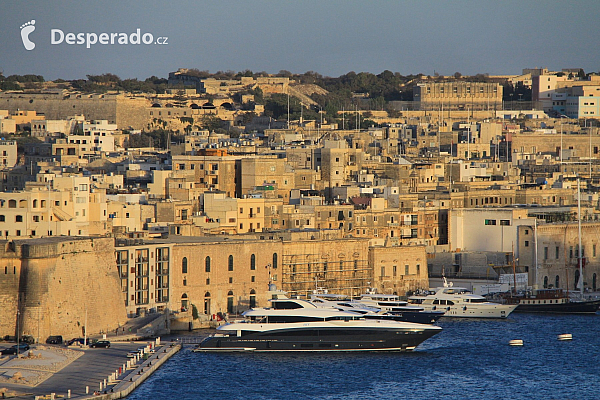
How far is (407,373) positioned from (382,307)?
7085 millimetres

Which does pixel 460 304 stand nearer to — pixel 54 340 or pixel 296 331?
pixel 296 331

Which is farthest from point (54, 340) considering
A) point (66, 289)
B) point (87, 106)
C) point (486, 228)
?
point (87, 106)

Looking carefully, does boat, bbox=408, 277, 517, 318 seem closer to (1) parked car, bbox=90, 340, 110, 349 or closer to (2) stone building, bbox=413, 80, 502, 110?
(1) parked car, bbox=90, 340, 110, 349

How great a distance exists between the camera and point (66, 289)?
154ft

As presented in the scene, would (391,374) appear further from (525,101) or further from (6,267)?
(525,101)

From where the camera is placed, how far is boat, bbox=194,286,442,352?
48594mm

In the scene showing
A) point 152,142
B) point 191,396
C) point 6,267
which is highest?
point 152,142

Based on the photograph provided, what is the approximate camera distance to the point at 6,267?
46062mm

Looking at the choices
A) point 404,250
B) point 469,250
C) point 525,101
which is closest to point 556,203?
point 469,250

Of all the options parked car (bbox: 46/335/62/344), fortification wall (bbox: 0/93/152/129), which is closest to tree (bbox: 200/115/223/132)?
fortification wall (bbox: 0/93/152/129)

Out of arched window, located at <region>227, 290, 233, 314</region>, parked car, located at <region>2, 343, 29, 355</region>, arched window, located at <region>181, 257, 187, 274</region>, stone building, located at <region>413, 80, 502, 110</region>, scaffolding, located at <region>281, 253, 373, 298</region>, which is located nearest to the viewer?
parked car, located at <region>2, 343, 29, 355</region>

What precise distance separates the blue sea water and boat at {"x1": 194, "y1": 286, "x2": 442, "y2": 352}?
0.33 meters

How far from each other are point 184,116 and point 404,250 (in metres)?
57.3

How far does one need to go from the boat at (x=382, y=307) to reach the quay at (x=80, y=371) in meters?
7.28
